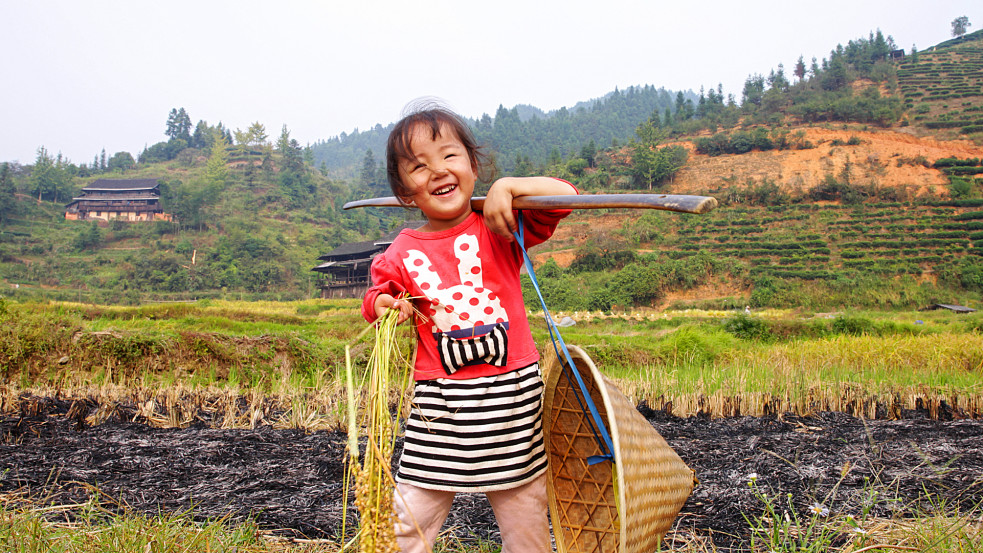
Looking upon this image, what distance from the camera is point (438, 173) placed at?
1.57 meters

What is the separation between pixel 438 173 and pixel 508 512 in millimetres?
Answer: 907

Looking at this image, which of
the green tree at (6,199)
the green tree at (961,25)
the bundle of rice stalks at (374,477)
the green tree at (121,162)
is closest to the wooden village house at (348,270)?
the green tree at (6,199)

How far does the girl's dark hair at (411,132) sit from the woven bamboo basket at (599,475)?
652 millimetres

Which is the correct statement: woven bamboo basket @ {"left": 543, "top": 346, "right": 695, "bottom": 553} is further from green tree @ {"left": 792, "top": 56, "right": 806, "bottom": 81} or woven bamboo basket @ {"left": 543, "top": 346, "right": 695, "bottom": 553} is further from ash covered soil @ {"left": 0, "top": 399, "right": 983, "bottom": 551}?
green tree @ {"left": 792, "top": 56, "right": 806, "bottom": 81}

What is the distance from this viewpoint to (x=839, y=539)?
6.97 ft

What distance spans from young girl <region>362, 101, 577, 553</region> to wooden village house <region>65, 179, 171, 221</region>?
52.7 m

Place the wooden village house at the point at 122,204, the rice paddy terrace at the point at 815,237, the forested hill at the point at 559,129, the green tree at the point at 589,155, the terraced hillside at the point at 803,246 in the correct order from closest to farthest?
the terraced hillside at the point at 803,246 < the rice paddy terrace at the point at 815,237 < the wooden village house at the point at 122,204 < the green tree at the point at 589,155 < the forested hill at the point at 559,129

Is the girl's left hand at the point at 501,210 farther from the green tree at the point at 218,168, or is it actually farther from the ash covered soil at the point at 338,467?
the green tree at the point at 218,168

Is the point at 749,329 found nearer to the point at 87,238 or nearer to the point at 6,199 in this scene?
the point at 87,238

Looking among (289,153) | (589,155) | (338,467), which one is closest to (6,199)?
(289,153)

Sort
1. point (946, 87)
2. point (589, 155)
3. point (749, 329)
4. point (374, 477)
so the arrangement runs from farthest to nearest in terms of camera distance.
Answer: point (589, 155)
point (946, 87)
point (749, 329)
point (374, 477)

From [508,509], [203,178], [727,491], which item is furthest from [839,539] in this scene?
[203,178]

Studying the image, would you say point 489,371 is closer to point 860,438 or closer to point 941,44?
point 860,438

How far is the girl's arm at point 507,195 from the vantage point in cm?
149
